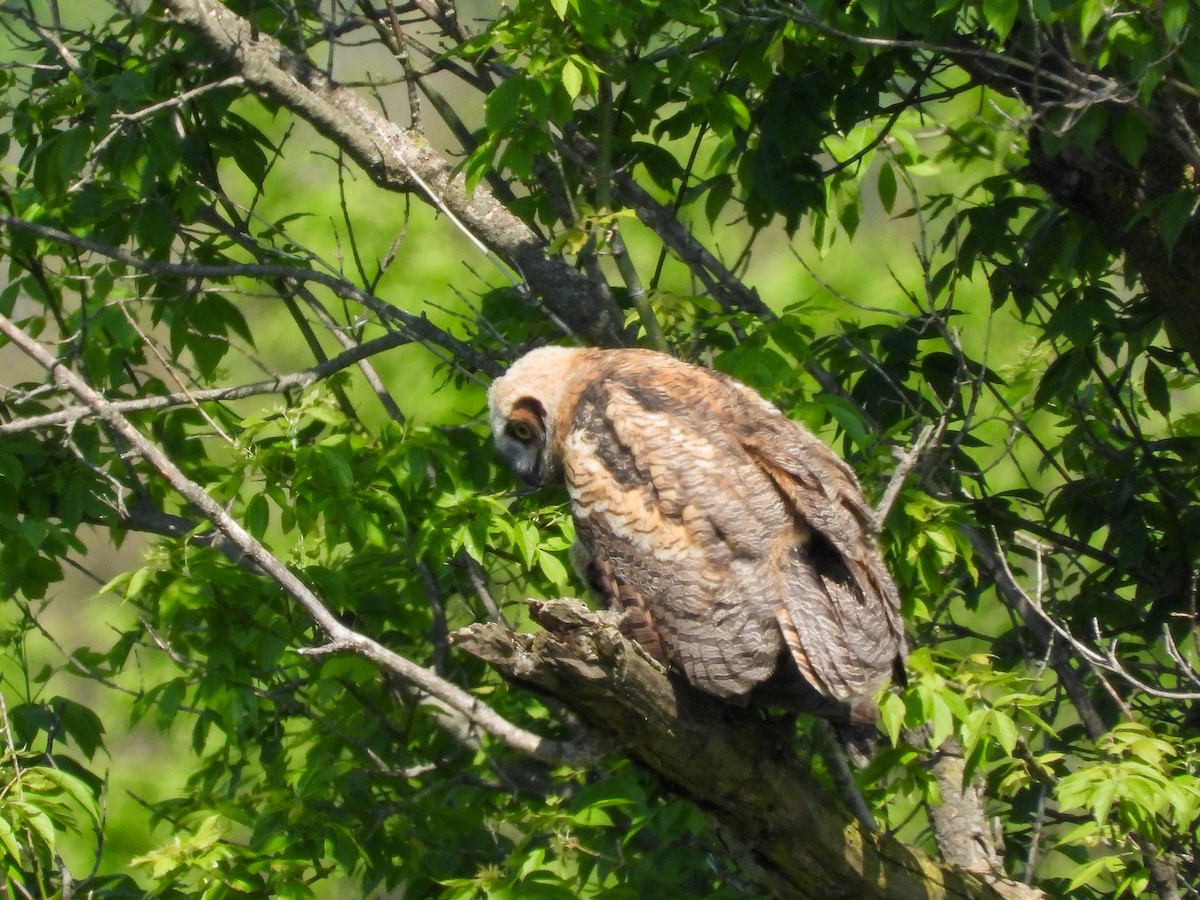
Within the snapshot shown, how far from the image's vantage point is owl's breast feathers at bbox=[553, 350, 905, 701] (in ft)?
9.02

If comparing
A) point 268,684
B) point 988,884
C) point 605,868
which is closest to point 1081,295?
point 988,884

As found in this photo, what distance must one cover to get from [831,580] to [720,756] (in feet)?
1.55

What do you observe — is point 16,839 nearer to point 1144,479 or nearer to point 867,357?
point 867,357

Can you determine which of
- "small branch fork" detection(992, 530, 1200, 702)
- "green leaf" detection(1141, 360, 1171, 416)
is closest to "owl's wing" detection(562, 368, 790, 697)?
"small branch fork" detection(992, 530, 1200, 702)

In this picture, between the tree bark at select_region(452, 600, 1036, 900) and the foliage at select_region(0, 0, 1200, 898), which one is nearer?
the tree bark at select_region(452, 600, 1036, 900)

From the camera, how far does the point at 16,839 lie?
313 cm

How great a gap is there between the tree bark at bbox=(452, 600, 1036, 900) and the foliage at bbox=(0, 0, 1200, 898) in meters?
0.27

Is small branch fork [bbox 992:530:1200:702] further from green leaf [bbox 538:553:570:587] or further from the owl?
green leaf [bbox 538:553:570:587]

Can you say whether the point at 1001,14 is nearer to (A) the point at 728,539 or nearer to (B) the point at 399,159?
(A) the point at 728,539

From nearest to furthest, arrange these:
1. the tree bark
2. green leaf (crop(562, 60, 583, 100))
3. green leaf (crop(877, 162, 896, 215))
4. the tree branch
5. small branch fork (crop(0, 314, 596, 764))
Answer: the tree bark → small branch fork (crop(0, 314, 596, 764)) → green leaf (crop(562, 60, 583, 100)) → the tree branch → green leaf (crop(877, 162, 896, 215))

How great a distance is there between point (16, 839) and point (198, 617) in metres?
0.91

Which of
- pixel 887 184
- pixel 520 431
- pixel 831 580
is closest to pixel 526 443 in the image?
pixel 520 431

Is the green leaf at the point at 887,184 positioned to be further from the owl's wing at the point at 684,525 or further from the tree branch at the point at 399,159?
the owl's wing at the point at 684,525

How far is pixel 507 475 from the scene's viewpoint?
14.1ft
